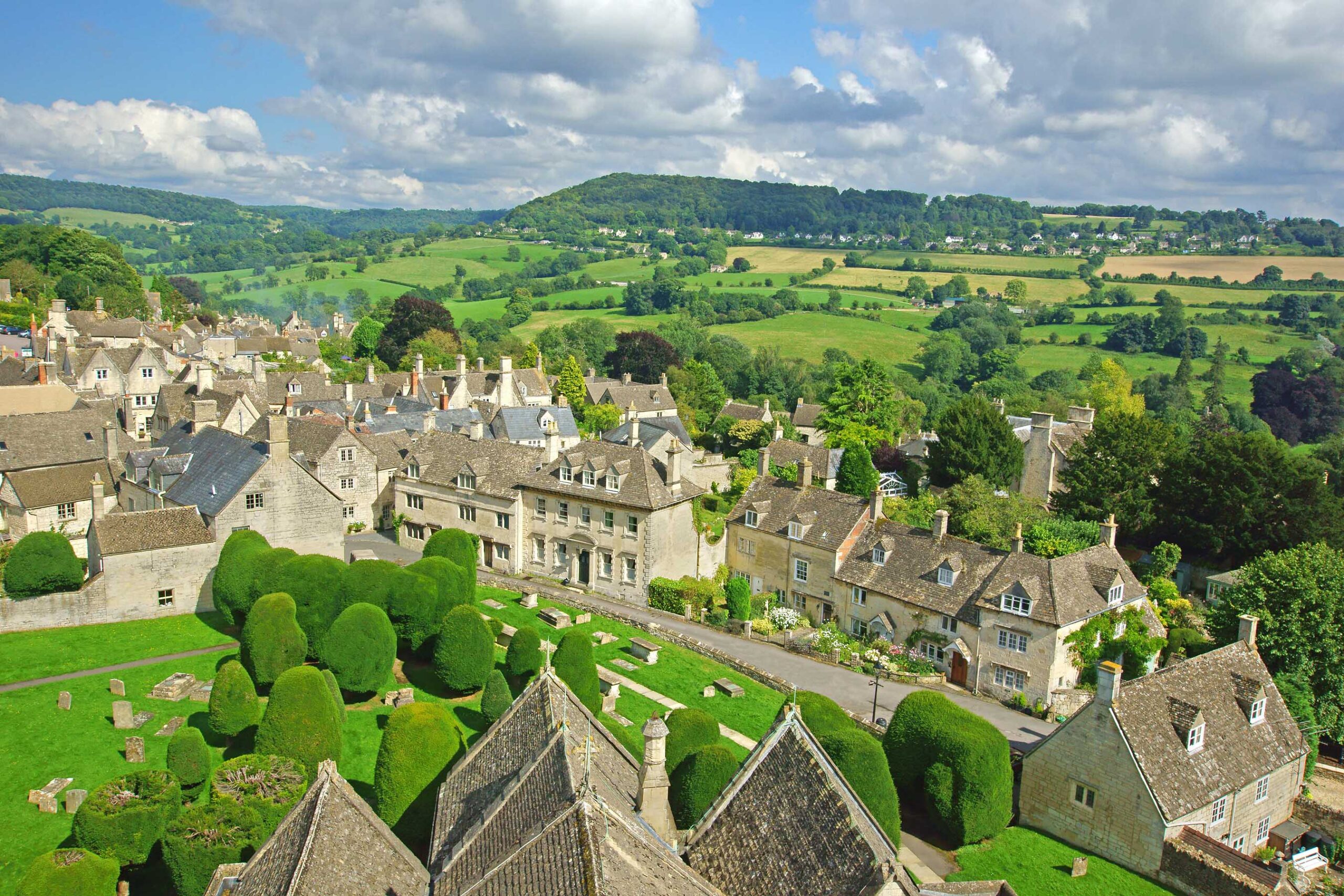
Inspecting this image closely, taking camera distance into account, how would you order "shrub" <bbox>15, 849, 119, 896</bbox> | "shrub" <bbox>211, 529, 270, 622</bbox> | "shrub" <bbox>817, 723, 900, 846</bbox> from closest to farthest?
"shrub" <bbox>15, 849, 119, 896</bbox>
"shrub" <bbox>817, 723, 900, 846</bbox>
"shrub" <bbox>211, 529, 270, 622</bbox>

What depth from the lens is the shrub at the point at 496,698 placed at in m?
30.8

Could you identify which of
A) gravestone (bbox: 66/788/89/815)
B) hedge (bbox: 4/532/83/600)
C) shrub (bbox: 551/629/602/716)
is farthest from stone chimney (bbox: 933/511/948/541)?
hedge (bbox: 4/532/83/600)

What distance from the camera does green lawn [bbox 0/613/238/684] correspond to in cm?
3684

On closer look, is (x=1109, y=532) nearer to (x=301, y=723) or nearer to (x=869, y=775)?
(x=869, y=775)

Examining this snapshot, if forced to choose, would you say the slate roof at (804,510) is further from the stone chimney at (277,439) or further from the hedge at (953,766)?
the stone chimney at (277,439)

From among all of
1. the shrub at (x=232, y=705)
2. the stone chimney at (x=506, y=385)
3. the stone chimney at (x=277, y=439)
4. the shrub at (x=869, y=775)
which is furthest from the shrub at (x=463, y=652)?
the stone chimney at (x=506, y=385)

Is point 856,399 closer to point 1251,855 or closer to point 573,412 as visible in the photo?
point 573,412

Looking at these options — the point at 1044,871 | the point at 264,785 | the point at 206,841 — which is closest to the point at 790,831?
the point at 206,841

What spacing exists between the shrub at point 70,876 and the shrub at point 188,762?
5442 mm

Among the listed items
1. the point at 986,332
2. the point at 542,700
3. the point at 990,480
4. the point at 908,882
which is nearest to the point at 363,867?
the point at 542,700

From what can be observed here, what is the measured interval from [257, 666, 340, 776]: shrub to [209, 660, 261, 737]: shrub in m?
3.60

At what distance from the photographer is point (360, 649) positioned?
34625 millimetres

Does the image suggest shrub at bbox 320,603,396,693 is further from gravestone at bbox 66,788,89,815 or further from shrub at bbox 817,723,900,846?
shrub at bbox 817,723,900,846

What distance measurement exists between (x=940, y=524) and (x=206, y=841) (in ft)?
124
